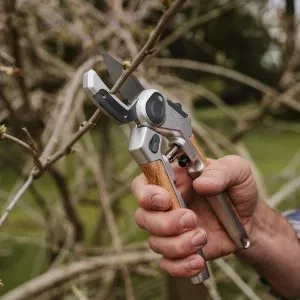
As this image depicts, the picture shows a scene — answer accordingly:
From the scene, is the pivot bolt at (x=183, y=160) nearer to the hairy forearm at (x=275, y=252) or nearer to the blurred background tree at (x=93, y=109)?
the blurred background tree at (x=93, y=109)

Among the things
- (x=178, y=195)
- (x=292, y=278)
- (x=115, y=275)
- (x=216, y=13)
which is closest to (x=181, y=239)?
(x=178, y=195)

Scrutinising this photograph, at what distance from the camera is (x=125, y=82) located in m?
0.91

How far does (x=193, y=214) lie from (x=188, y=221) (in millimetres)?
14

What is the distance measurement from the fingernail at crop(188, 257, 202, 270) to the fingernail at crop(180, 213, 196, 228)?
0.06 metres

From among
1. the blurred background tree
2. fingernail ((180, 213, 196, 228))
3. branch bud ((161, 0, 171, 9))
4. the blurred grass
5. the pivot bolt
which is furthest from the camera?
the blurred grass

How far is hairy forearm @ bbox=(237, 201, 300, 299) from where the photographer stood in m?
1.31

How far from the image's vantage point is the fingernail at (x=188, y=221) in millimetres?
928

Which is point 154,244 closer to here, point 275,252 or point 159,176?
point 159,176

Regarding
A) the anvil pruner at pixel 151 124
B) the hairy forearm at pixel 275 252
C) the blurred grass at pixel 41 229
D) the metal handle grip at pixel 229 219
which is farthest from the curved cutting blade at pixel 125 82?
the blurred grass at pixel 41 229

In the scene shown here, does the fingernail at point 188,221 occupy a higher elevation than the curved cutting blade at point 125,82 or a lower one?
lower

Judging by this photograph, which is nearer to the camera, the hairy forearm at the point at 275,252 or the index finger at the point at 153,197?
the index finger at the point at 153,197

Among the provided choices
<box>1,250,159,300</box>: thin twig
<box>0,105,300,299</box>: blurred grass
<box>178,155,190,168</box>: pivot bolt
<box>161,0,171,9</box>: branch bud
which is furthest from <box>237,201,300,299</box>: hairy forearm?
<box>0,105,300,299</box>: blurred grass

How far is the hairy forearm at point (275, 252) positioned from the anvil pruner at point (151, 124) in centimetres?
35

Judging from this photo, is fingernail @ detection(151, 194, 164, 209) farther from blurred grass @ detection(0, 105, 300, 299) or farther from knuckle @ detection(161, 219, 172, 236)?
blurred grass @ detection(0, 105, 300, 299)
